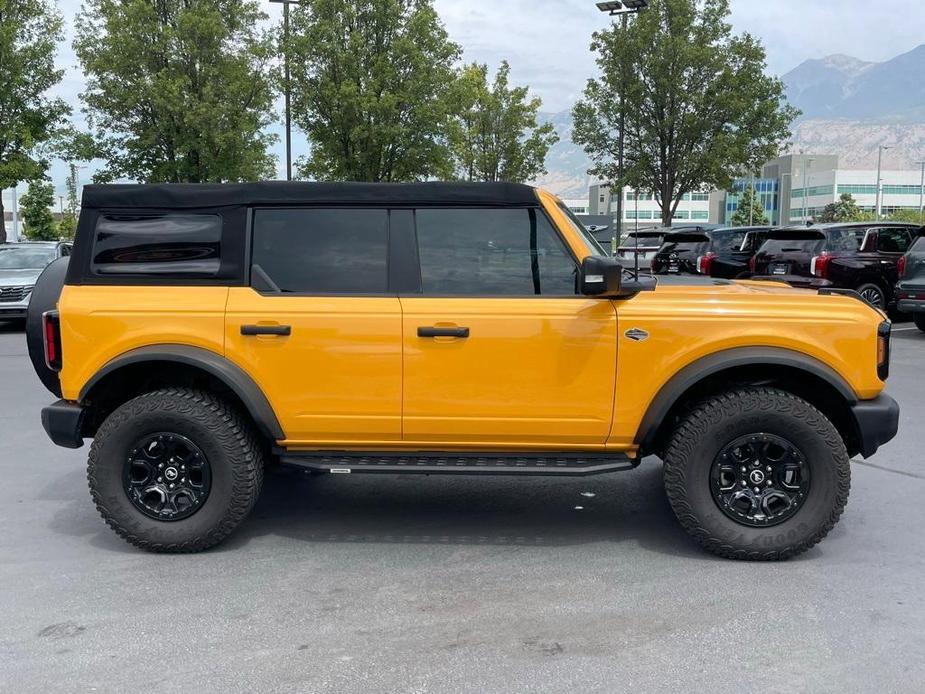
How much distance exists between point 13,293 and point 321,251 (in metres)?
12.6

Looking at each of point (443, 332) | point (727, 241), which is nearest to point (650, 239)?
point (727, 241)

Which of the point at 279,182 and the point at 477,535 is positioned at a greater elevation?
the point at 279,182

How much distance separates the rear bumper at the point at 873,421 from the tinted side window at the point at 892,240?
38.2 ft

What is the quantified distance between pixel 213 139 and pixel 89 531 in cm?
1962

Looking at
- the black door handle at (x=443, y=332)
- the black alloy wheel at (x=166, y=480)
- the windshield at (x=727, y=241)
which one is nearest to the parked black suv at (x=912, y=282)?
the windshield at (x=727, y=241)

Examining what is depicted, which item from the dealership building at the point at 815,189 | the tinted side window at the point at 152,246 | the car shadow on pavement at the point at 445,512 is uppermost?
the dealership building at the point at 815,189

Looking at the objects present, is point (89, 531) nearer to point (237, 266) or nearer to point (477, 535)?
point (237, 266)

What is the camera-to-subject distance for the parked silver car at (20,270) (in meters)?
14.8

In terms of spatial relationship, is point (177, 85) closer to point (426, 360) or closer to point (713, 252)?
point (713, 252)

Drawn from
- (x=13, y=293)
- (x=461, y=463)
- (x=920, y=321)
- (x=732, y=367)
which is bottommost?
(x=920, y=321)

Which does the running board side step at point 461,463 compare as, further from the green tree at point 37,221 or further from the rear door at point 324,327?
the green tree at point 37,221

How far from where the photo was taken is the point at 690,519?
169 inches

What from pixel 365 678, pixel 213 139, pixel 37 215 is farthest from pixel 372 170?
pixel 37 215

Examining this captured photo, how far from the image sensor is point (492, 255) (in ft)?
14.6
